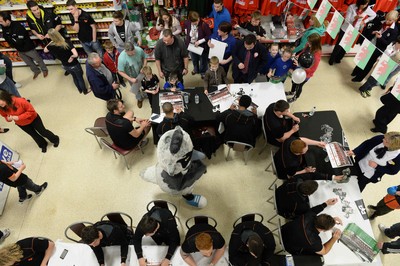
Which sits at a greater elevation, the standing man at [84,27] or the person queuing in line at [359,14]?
the person queuing in line at [359,14]

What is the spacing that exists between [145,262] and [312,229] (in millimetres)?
2027

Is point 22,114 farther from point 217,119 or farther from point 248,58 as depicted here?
point 248,58

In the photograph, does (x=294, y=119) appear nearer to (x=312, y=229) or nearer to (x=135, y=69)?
(x=312, y=229)

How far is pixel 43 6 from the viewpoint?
6.16m

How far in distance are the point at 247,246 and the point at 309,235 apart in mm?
756

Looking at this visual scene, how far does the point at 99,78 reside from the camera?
17.1 feet

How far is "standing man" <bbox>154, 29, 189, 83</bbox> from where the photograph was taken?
205 inches

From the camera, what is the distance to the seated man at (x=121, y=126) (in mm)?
4196

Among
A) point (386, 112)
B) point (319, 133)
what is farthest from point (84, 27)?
point (386, 112)

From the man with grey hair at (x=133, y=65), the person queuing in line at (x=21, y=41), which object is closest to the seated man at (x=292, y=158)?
the man with grey hair at (x=133, y=65)

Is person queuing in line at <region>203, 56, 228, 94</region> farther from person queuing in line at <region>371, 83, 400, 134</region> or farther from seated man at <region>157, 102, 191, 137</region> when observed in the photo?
person queuing in line at <region>371, 83, 400, 134</region>

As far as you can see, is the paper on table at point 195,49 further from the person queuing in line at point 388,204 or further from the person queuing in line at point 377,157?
the person queuing in line at point 388,204

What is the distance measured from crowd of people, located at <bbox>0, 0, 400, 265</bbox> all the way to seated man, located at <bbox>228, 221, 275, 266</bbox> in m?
0.01

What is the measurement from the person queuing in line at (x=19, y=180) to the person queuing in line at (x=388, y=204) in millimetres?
5543
